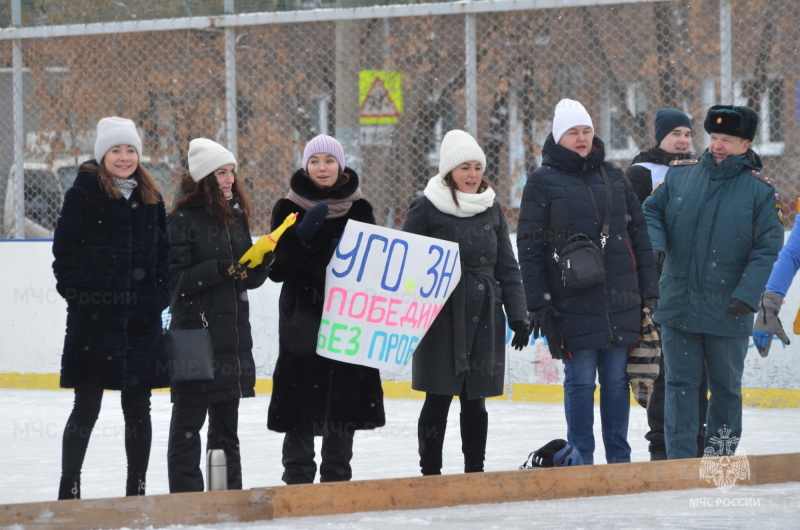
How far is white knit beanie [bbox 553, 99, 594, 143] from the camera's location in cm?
646

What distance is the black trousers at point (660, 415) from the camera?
23.0 ft

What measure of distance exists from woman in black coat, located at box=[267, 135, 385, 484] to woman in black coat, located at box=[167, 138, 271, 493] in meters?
0.17

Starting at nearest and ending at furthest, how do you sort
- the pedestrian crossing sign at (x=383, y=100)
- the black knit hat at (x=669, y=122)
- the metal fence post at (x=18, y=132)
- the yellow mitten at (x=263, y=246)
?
1. the yellow mitten at (x=263, y=246)
2. the black knit hat at (x=669, y=122)
3. the pedestrian crossing sign at (x=383, y=100)
4. the metal fence post at (x=18, y=132)

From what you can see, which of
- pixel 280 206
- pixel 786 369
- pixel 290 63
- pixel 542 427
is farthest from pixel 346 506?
pixel 290 63

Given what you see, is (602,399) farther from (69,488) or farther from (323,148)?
(69,488)

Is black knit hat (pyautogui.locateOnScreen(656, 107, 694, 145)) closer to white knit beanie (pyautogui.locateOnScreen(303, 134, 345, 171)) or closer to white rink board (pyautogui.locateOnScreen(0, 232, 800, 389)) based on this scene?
white knit beanie (pyautogui.locateOnScreen(303, 134, 345, 171))

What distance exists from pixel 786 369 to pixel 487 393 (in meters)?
4.26

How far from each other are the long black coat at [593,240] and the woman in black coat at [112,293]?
1.58 meters

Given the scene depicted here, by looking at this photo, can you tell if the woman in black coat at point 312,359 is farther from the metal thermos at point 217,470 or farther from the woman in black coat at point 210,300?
the metal thermos at point 217,470

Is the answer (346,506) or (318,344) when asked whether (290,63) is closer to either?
(318,344)

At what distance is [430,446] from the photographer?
641 centimetres

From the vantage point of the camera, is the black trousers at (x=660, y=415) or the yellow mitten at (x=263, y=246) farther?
the black trousers at (x=660, y=415)

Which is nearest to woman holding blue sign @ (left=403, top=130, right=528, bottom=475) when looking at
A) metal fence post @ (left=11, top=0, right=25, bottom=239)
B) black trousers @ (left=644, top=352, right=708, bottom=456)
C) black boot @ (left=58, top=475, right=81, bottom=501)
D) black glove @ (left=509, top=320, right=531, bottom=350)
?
black glove @ (left=509, top=320, right=531, bottom=350)

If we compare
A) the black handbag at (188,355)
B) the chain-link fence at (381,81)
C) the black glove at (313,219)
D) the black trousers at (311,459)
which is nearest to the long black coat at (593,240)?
the black glove at (313,219)
